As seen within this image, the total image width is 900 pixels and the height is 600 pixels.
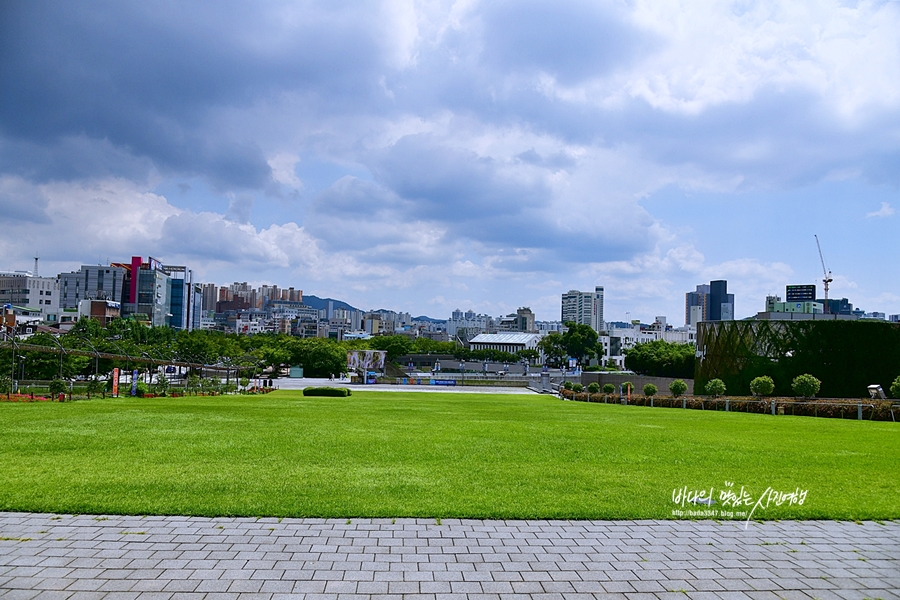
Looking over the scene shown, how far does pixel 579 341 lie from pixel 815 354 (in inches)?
3609

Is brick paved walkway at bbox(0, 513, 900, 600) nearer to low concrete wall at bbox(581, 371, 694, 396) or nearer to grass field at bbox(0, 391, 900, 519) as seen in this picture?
grass field at bbox(0, 391, 900, 519)

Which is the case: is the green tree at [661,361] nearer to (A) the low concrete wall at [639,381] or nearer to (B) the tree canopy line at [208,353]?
(B) the tree canopy line at [208,353]

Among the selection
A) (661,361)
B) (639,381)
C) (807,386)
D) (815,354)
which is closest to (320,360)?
(639,381)

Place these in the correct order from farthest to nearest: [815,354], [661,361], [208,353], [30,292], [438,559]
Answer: [30,292] → [661,361] → [208,353] → [815,354] → [438,559]

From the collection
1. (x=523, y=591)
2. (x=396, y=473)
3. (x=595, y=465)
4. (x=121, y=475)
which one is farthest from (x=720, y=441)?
(x=121, y=475)

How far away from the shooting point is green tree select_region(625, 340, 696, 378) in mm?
84312

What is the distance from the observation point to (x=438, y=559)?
6520 millimetres

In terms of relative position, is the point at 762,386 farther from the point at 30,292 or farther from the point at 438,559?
the point at 30,292

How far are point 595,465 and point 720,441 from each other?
627 centimetres

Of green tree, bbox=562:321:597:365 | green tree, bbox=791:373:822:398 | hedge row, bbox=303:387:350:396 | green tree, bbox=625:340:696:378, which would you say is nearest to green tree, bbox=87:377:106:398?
hedge row, bbox=303:387:350:396

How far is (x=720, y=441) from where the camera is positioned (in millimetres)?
16328

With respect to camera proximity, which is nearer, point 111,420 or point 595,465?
point 595,465

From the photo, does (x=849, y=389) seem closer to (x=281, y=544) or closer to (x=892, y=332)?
(x=892, y=332)

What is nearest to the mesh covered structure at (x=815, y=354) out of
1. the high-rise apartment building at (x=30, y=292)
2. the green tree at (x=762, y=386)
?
the green tree at (x=762, y=386)
